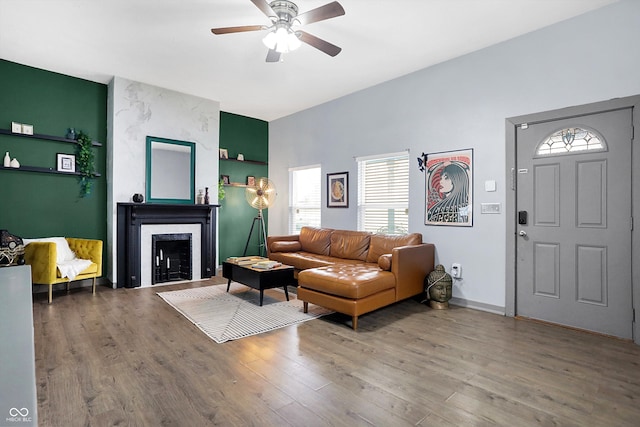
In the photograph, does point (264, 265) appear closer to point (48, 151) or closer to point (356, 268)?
point (356, 268)

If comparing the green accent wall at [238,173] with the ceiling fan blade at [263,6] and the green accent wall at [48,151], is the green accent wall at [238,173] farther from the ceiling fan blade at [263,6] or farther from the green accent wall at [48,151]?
the ceiling fan blade at [263,6]

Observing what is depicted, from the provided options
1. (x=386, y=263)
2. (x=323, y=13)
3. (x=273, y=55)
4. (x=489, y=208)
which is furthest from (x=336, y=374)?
(x=273, y=55)

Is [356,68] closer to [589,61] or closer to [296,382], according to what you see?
[589,61]

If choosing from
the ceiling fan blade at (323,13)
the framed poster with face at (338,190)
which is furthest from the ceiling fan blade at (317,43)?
the framed poster with face at (338,190)

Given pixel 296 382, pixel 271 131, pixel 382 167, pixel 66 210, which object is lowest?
pixel 296 382

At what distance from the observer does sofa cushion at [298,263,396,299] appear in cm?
328

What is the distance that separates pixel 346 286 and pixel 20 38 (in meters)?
4.55

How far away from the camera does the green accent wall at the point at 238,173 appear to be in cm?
657

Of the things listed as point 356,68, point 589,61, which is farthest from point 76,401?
point 589,61

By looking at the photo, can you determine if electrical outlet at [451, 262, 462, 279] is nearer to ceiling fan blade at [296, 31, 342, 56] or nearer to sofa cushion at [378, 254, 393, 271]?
sofa cushion at [378, 254, 393, 271]

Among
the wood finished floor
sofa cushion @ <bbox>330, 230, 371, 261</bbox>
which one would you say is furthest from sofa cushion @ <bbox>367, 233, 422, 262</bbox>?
the wood finished floor

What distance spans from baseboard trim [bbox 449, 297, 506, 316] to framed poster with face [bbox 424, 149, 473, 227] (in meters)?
0.92

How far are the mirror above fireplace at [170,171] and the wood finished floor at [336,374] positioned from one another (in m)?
2.28

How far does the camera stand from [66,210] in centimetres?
485
